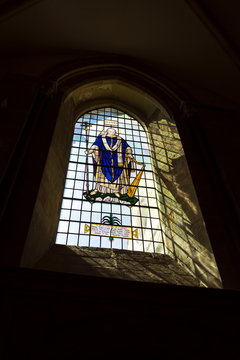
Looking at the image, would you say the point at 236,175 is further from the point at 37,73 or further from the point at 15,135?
the point at 37,73

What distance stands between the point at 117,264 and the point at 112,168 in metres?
2.27

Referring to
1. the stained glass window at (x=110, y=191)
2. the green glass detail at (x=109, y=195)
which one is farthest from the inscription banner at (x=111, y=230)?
the green glass detail at (x=109, y=195)

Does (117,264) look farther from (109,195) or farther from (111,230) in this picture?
(109,195)

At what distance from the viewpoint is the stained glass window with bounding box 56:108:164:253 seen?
159 inches

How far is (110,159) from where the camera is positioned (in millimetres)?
5383

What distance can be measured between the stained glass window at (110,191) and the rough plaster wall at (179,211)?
0.16 meters

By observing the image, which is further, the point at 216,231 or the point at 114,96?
the point at 114,96

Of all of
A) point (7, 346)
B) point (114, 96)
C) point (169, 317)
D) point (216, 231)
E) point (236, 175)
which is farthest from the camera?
point (114, 96)

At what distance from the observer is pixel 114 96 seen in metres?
6.80

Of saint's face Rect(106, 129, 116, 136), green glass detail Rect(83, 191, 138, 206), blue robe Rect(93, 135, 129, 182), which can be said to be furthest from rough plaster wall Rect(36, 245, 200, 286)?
saint's face Rect(106, 129, 116, 136)

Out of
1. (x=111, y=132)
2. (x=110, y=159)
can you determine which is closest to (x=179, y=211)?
(x=110, y=159)

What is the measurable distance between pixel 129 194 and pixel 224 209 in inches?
67.9

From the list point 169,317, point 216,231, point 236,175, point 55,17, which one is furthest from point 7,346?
point 55,17

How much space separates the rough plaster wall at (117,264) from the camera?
319 cm
